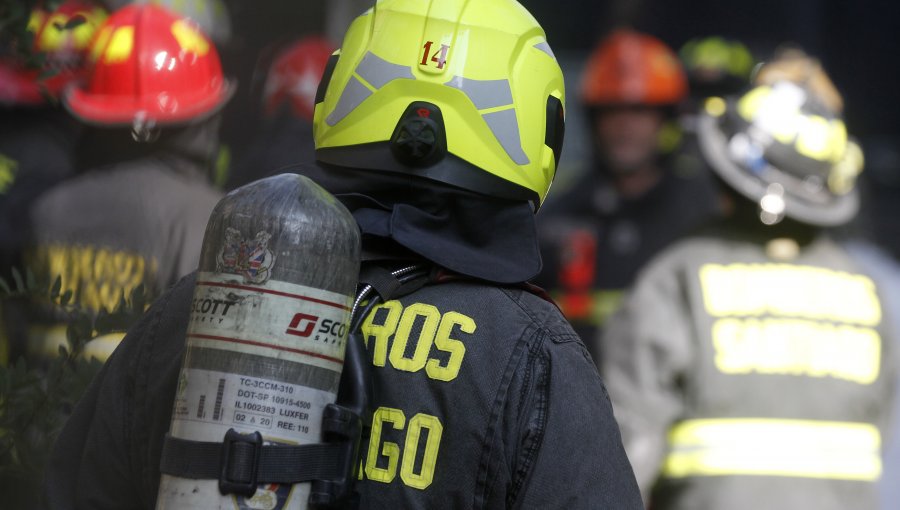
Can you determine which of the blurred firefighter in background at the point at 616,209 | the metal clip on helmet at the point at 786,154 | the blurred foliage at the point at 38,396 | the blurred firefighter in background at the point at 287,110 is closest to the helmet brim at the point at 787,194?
the metal clip on helmet at the point at 786,154

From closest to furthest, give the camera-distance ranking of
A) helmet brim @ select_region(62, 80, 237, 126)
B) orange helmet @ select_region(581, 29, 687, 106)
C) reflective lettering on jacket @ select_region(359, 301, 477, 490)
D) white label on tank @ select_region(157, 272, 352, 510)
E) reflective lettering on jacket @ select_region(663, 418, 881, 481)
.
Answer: white label on tank @ select_region(157, 272, 352, 510) < reflective lettering on jacket @ select_region(359, 301, 477, 490) < helmet brim @ select_region(62, 80, 237, 126) < reflective lettering on jacket @ select_region(663, 418, 881, 481) < orange helmet @ select_region(581, 29, 687, 106)

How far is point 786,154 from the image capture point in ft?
14.2

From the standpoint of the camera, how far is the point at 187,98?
3.84 metres

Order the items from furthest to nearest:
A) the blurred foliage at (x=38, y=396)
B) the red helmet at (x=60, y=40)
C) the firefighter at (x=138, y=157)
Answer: the firefighter at (x=138, y=157)
the red helmet at (x=60, y=40)
the blurred foliage at (x=38, y=396)

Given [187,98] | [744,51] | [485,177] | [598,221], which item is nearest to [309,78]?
[598,221]

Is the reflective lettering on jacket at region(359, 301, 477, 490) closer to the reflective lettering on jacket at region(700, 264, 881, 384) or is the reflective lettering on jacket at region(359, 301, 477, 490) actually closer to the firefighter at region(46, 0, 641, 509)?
the firefighter at region(46, 0, 641, 509)

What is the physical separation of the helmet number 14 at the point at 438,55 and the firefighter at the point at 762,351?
2277 millimetres

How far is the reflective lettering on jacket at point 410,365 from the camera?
6.00ft

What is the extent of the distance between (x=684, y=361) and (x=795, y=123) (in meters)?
Answer: 0.91

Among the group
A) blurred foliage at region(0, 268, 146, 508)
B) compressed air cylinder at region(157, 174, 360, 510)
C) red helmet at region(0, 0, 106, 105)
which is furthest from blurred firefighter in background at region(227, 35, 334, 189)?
compressed air cylinder at region(157, 174, 360, 510)

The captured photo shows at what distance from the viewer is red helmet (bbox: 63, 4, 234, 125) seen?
3.86m

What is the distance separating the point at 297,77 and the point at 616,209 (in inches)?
70.1

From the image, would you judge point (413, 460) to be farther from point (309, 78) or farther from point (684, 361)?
point (309, 78)

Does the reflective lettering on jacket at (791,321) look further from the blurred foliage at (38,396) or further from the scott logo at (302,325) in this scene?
the scott logo at (302,325)
